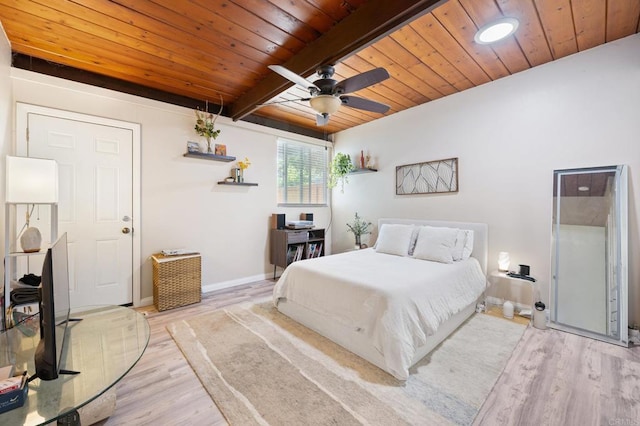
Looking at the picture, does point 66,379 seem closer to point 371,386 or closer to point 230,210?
point 371,386

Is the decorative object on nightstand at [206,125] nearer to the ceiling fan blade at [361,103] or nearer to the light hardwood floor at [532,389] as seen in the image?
the ceiling fan blade at [361,103]

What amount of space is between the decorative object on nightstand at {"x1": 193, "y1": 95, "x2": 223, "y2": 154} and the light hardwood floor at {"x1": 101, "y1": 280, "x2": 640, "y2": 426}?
2.48 meters

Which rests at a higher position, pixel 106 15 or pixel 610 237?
pixel 106 15

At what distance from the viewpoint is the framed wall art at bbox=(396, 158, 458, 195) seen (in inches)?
138

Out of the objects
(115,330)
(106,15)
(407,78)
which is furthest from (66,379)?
(407,78)

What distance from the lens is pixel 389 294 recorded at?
194cm

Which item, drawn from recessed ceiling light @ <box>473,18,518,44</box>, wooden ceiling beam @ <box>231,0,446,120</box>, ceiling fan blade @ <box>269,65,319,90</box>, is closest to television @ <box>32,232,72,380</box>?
ceiling fan blade @ <box>269,65,319,90</box>

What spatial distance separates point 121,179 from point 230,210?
1.36 m

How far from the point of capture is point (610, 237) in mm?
2412

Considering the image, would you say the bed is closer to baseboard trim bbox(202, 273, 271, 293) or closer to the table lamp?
baseboard trim bbox(202, 273, 271, 293)

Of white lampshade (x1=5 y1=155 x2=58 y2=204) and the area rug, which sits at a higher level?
white lampshade (x1=5 y1=155 x2=58 y2=204)

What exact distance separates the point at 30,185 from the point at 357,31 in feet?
9.12

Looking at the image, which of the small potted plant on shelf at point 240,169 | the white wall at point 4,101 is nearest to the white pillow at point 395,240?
the small potted plant on shelf at point 240,169

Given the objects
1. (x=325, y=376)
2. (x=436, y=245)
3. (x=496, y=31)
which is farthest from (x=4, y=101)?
(x=436, y=245)
